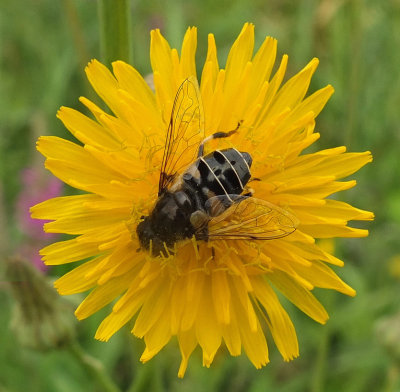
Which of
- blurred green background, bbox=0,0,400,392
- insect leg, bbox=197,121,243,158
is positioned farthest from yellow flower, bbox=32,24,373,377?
blurred green background, bbox=0,0,400,392

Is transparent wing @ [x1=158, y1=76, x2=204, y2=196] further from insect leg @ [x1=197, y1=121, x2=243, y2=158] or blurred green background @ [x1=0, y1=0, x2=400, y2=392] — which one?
blurred green background @ [x1=0, y1=0, x2=400, y2=392]

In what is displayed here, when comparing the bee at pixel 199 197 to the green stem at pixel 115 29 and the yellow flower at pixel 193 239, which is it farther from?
the green stem at pixel 115 29

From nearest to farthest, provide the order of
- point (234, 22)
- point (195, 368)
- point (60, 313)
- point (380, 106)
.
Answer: point (60, 313) → point (195, 368) → point (380, 106) → point (234, 22)

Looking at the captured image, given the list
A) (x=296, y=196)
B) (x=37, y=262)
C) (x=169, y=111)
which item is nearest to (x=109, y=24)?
(x=169, y=111)

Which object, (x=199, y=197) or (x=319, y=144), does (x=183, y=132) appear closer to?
(x=199, y=197)

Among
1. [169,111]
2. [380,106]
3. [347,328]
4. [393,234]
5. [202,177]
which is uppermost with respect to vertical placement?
[169,111]

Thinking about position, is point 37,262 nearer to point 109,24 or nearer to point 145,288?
point 145,288

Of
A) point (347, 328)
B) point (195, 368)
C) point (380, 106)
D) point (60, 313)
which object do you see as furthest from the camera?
point (380, 106)

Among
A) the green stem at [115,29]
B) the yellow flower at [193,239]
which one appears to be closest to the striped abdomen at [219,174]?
the yellow flower at [193,239]
